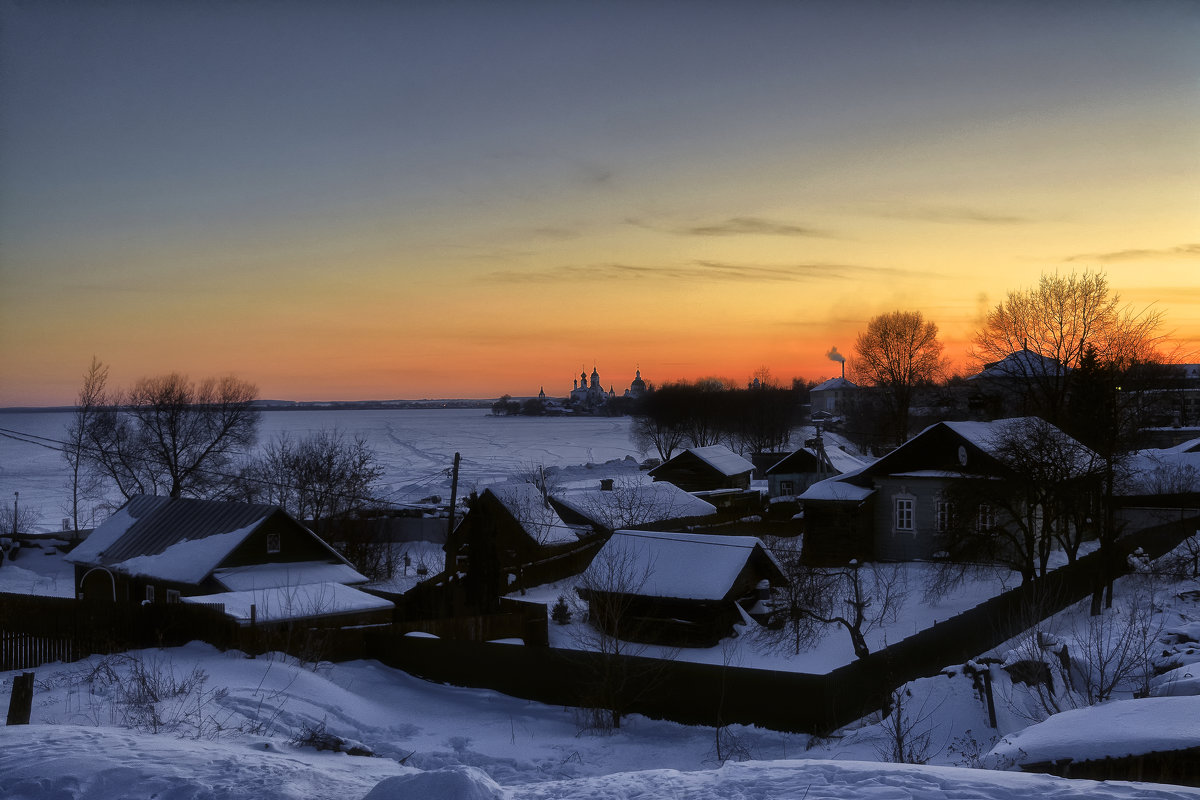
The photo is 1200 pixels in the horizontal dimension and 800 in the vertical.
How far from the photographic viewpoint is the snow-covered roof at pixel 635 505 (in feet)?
130

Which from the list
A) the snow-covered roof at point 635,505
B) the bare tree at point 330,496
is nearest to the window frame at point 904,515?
the snow-covered roof at point 635,505

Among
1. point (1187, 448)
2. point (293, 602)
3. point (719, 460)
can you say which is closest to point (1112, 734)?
point (293, 602)

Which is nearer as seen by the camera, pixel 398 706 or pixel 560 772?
pixel 560 772

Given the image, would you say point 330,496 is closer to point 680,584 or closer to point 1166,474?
point 680,584

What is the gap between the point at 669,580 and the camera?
24562mm

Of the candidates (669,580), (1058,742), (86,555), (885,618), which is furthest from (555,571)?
(1058,742)

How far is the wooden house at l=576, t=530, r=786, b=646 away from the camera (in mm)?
23953

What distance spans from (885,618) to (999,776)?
18.0 metres

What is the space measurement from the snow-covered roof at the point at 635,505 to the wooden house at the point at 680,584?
13270 mm

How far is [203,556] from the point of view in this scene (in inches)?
1030

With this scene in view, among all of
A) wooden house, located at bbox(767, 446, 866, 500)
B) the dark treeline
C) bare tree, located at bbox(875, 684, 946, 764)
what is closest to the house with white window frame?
bare tree, located at bbox(875, 684, 946, 764)

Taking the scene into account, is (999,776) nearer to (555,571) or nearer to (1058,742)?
(1058,742)

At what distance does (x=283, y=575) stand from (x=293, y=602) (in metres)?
6.44

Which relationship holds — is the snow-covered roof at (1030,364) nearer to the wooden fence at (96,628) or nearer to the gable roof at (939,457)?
the gable roof at (939,457)
